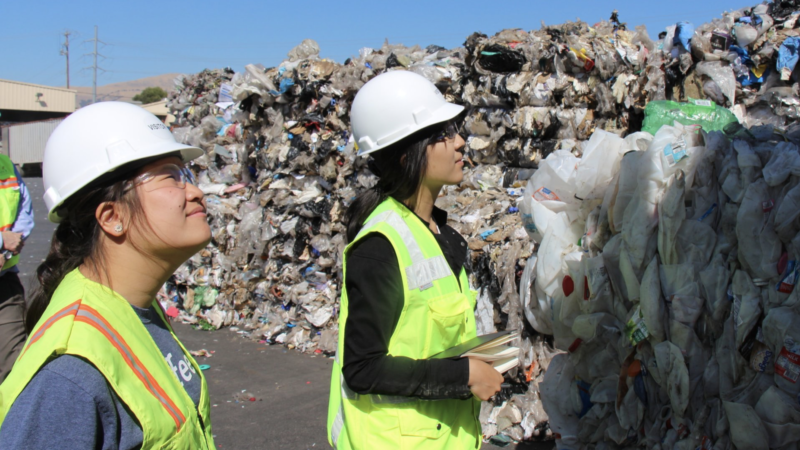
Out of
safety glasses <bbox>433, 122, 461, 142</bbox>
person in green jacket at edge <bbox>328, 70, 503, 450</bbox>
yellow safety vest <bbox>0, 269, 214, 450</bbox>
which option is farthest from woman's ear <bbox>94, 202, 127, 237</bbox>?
safety glasses <bbox>433, 122, 461, 142</bbox>

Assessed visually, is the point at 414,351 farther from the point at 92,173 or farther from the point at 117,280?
the point at 92,173

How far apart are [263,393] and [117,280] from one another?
11.9 feet

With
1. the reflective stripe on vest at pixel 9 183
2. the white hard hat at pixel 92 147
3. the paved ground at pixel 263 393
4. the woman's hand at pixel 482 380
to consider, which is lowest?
the paved ground at pixel 263 393

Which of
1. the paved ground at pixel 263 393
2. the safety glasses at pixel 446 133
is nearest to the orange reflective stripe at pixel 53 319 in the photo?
the safety glasses at pixel 446 133

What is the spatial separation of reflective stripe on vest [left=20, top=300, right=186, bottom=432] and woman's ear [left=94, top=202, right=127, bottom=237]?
0.19m

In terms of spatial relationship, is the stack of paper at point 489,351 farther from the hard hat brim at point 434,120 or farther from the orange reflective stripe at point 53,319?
the orange reflective stripe at point 53,319

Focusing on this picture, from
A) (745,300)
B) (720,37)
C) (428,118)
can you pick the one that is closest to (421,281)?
(428,118)

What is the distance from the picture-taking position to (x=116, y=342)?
42.1 inches

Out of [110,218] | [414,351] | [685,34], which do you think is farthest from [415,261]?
[685,34]

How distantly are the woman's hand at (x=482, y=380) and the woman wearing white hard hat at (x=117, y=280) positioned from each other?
66 cm

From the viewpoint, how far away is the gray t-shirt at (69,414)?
2.95 ft

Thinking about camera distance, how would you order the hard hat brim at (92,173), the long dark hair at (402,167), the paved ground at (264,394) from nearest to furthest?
the hard hat brim at (92,173) < the long dark hair at (402,167) < the paved ground at (264,394)

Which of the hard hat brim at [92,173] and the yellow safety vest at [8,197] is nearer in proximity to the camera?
the hard hat brim at [92,173]

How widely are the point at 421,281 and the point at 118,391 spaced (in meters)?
0.80
